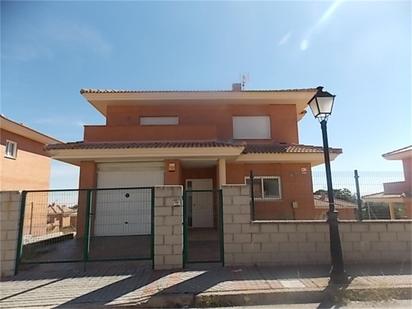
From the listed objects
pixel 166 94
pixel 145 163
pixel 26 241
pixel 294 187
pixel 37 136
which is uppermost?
pixel 166 94

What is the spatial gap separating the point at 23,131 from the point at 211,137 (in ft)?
37.0

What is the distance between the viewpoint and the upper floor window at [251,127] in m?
16.2

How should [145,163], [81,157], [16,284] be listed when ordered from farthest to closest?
[145,163] → [81,157] → [16,284]

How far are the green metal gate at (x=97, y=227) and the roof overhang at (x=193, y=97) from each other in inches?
222

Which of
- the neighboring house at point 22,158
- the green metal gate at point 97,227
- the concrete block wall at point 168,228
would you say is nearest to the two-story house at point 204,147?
the green metal gate at point 97,227

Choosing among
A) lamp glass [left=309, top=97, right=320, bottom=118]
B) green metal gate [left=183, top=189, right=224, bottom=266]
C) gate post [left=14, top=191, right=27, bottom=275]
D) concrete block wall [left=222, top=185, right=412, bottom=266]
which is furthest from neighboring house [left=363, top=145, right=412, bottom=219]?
gate post [left=14, top=191, right=27, bottom=275]

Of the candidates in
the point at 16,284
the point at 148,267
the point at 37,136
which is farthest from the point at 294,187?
the point at 37,136

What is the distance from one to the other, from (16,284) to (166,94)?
10.9 m

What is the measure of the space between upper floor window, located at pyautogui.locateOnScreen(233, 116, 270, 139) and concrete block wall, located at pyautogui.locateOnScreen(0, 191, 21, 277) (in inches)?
433

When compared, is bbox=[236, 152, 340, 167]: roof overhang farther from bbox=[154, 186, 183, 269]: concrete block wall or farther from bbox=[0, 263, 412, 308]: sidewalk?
bbox=[0, 263, 412, 308]: sidewalk

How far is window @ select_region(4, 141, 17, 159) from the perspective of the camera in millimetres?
16655

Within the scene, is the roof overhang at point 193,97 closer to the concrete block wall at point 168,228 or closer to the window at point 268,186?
the window at point 268,186

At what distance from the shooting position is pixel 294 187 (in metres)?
14.8

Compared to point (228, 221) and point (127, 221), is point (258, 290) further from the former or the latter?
point (127, 221)
